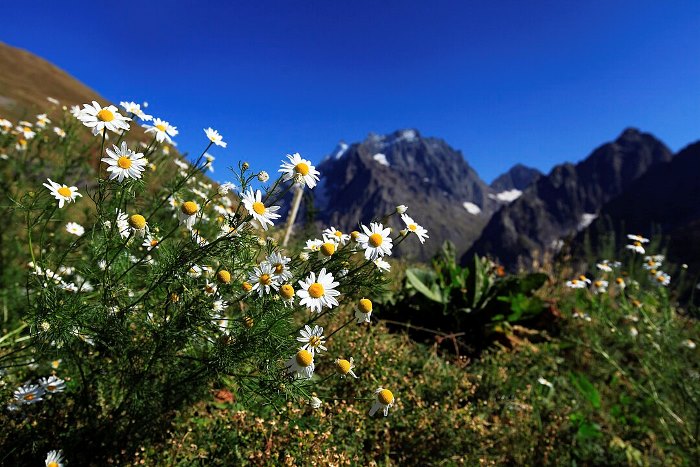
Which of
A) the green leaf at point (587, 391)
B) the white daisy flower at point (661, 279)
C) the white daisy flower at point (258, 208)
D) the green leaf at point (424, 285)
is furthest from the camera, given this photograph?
the white daisy flower at point (661, 279)

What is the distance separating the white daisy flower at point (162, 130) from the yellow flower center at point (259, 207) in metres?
0.62

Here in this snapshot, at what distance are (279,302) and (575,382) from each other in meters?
3.01

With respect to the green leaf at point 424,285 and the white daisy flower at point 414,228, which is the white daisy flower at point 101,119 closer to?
the white daisy flower at point 414,228

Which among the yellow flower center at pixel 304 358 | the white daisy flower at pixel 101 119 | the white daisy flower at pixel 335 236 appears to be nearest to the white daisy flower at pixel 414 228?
the white daisy flower at pixel 335 236

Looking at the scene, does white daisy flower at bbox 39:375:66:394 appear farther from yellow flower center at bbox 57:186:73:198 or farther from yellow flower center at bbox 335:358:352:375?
yellow flower center at bbox 335:358:352:375

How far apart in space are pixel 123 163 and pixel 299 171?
0.65 m

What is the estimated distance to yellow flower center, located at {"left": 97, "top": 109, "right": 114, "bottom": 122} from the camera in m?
1.62

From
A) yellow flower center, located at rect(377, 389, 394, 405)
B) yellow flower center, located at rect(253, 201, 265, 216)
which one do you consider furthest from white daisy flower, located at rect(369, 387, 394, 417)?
yellow flower center, located at rect(253, 201, 265, 216)

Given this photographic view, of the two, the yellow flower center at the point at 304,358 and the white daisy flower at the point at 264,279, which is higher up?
the white daisy flower at the point at 264,279

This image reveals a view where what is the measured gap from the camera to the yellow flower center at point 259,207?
65.6 inches

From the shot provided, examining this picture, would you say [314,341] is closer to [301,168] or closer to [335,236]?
[335,236]

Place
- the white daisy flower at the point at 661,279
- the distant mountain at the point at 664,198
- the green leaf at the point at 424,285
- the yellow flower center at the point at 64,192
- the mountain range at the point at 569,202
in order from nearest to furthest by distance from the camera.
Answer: the yellow flower center at the point at 64,192, the green leaf at the point at 424,285, the white daisy flower at the point at 661,279, the mountain range at the point at 569,202, the distant mountain at the point at 664,198

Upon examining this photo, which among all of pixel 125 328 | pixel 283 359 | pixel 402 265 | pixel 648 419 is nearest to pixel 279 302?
pixel 283 359

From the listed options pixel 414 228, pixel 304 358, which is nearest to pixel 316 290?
pixel 304 358
